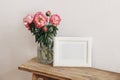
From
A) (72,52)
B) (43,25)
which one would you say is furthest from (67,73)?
(43,25)

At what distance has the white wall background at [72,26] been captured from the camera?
4.26ft

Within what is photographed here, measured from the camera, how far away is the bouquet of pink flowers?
4.23 ft

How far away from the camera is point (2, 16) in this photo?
169 centimetres

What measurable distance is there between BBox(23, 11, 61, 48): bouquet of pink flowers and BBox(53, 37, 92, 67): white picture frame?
A: 0.19 feet

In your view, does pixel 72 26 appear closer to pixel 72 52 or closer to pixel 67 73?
pixel 72 52

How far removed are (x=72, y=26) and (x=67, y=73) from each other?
0.37 metres

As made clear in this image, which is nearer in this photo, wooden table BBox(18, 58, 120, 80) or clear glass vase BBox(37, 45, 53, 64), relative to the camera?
wooden table BBox(18, 58, 120, 80)

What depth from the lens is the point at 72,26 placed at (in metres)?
1.42

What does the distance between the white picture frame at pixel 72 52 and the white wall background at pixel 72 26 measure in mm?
83

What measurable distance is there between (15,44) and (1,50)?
7.1 inches

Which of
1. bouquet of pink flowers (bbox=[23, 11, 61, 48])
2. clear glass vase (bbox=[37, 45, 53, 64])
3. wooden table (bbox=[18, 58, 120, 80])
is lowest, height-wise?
wooden table (bbox=[18, 58, 120, 80])

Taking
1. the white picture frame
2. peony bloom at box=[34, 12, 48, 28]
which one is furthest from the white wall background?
peony bloom at box=[34, 12, 48, 28]

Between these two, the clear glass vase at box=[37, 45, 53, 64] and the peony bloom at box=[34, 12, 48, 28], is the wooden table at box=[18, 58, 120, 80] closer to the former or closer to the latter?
the clear glass vase at box=[37, 45, 53, 64]

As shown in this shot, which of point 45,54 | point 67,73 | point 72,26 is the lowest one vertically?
point 67,73
